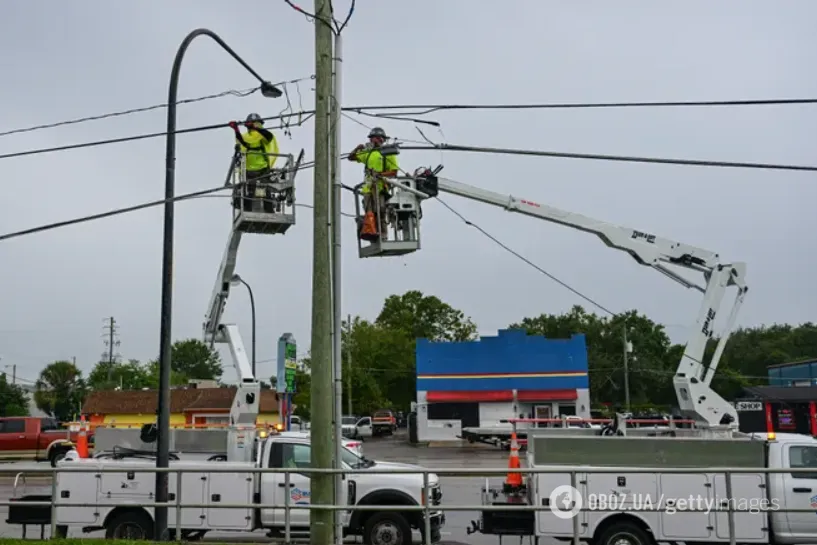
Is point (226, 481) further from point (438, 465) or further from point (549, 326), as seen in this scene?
point (549, 326)

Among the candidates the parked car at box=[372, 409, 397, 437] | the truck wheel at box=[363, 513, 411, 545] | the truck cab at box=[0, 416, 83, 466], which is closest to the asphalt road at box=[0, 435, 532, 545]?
the truck wheel at box=[363, 513, 411, 545]

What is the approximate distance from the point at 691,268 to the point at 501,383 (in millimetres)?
31118

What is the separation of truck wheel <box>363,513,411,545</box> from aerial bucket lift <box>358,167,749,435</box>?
5533mm

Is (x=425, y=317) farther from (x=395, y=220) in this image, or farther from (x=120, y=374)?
(x=395, y=220)

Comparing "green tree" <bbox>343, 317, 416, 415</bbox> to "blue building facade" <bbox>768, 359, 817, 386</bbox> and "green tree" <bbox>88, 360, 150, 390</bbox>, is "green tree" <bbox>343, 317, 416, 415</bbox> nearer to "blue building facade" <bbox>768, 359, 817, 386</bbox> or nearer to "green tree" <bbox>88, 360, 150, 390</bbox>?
"blue building facade" <bbox>768, 359, 817, 386</bbox>

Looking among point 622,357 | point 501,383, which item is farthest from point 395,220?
point 622,357

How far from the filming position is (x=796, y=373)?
2404 inches

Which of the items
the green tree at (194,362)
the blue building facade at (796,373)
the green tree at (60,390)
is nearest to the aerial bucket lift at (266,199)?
the blue building facade at (796,373)

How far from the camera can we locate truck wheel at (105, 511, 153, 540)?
12.5m

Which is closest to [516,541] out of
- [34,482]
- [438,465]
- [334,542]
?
[334,542]

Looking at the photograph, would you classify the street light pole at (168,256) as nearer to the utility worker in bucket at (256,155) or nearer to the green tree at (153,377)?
the utility worker in bucket at (256,155)

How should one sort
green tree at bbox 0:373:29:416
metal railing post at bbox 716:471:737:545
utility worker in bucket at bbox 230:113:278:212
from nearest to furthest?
metal railing post at bbox 716:471:737:545
utility worker in bucket at bbox 230:113:278:212
green tree at bbox 0:373:29:416

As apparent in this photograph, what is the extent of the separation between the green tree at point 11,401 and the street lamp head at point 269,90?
71416 mm

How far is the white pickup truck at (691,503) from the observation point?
1091 centimetres
